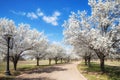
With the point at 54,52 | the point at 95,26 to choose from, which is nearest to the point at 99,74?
the point at 95,26

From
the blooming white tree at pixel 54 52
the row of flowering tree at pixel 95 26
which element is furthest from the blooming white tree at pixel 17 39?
the blooming white tree at pixel 54 52

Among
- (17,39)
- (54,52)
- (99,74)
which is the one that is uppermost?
(17,39)

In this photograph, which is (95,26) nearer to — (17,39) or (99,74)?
(99,74)

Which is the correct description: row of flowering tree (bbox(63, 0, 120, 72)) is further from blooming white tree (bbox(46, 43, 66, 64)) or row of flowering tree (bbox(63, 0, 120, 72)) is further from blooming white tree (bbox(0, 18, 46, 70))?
blooming white tree (bbox(46, 43, 66, 64))

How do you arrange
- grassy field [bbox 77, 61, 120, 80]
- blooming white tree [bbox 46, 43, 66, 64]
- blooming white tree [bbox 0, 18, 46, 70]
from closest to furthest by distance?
grassy field [bbox 77, 61, 120, 80]
blooming white tree [bbox 0, 18, 46, 70]
blooming white tree [bbox 46, 43, 66, 64]

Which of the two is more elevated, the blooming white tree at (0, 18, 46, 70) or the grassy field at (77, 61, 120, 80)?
the blooming white tree at (0, 18, 46, 70)

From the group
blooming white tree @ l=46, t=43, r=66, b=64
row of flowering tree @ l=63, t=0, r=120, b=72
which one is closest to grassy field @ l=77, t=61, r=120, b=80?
row of flowering tree @ l=63, t=0, r=120, b=72

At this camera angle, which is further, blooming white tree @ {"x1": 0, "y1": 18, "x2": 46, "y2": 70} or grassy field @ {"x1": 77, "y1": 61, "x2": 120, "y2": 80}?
blooming white tree @ {"x1": 0, "y1": 18, "x2": 46, "y2": 70}

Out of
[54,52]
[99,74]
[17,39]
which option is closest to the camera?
[99,74]

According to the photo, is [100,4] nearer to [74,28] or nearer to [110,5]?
[110,5]

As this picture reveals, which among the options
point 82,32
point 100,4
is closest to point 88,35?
point 82,32

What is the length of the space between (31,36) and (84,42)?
1080 centimetres

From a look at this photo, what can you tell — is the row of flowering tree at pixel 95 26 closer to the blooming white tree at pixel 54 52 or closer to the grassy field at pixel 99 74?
the grassy field at pixel 99 74

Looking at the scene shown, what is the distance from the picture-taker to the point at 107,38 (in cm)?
1984
